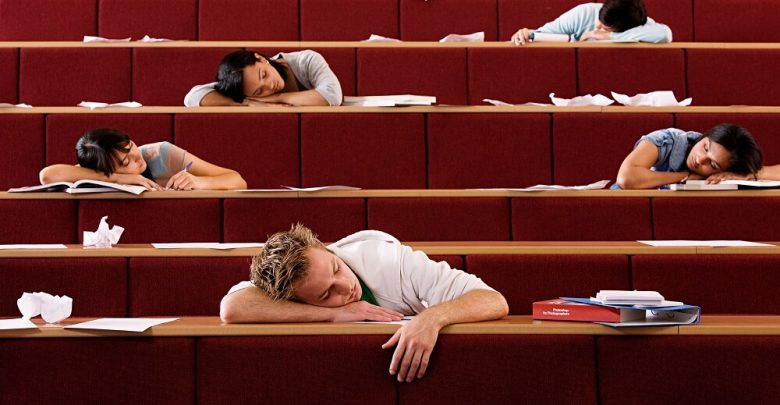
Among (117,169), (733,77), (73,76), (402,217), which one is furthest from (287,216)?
(733,77)

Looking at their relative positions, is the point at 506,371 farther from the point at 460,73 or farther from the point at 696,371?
the point at 460,73

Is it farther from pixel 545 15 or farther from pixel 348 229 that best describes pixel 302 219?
pixel 545 15

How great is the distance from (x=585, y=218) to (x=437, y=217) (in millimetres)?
194

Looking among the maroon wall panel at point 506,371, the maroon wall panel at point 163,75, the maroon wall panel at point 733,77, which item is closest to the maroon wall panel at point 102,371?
the maroon wall panel at point 506,371

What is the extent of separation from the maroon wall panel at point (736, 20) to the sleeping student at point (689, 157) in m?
0.55

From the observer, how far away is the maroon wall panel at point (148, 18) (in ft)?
5.76

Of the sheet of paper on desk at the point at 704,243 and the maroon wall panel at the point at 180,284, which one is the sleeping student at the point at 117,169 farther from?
the sheet of paper on desk at the point at 704,243

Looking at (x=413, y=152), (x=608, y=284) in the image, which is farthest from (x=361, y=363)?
(x=413, y=152)

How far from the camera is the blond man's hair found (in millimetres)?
738

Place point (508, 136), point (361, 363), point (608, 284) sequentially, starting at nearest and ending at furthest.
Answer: point (361, 363)
point (608, 284)
point (508, 136)

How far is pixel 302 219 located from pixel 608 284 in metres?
0.40

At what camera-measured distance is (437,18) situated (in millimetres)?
1814

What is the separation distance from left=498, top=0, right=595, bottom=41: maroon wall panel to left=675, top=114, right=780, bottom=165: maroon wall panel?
20.0 inches

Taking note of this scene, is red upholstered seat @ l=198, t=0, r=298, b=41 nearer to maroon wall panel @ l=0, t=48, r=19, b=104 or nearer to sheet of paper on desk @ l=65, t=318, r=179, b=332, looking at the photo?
maroon wall panel @ l=0, t=48, r=19, b=104
